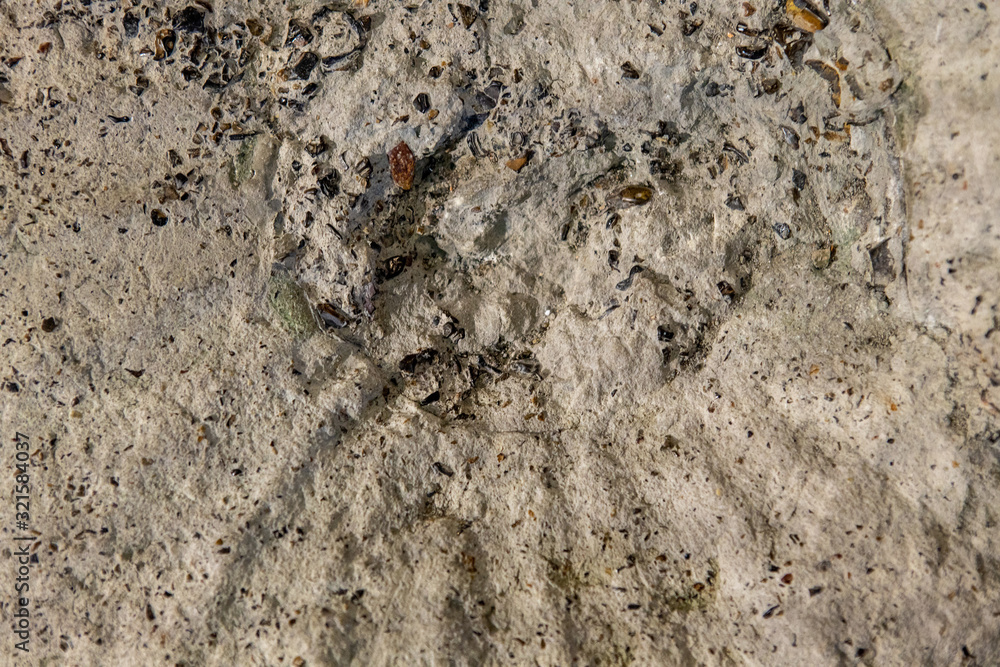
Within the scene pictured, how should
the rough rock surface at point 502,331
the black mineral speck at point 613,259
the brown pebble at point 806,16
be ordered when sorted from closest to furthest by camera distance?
the rough rock surface at point 502,331 → the brown pebble at point 806,16 → the black mineral speck at point 613,259

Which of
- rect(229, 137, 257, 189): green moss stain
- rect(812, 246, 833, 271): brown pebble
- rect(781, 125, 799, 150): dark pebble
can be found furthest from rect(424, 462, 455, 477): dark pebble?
rect(781, 125, 799, 150): dark pebble

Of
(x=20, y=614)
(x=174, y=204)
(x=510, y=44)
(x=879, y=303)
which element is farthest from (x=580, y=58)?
(x=20, y=614)

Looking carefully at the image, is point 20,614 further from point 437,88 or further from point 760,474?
point 760,474

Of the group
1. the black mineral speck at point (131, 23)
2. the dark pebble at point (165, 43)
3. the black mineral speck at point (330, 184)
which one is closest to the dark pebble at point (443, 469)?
the black mineral speck at point (330, 184)

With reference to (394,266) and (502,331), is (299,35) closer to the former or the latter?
(394,266)

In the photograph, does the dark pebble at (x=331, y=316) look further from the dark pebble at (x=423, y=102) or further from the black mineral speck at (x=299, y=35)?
the black mineral speck at (x=299, y=35)

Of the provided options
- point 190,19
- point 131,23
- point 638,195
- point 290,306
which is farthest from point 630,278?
point 131,23

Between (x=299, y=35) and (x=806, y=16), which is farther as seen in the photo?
(x=299, y=35)
